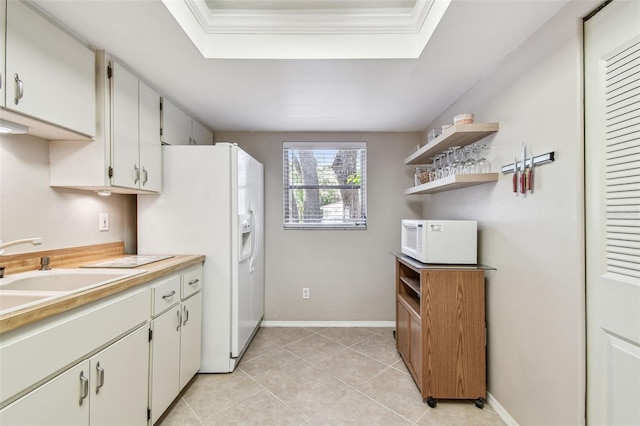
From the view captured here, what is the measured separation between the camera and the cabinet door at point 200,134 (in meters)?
2.87

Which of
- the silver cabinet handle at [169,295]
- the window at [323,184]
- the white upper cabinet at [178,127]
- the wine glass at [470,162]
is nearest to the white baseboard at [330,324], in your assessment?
the window at [323,184]

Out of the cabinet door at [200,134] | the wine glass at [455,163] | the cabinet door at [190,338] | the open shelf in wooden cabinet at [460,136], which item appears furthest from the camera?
the cabinet door at [200,134]

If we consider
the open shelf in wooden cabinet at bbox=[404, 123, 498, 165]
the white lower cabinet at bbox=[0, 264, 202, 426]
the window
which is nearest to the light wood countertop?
the white lower cabinet at bbox=[0, 264, 202, 426]

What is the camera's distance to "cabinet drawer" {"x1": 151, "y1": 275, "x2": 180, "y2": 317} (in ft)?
5.42

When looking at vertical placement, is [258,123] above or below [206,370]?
above

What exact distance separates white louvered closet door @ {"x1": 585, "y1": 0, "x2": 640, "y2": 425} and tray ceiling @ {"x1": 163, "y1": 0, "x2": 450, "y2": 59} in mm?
820

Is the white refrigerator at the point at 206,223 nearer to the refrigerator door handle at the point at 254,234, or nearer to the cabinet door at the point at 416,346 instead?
the refrigerator door handle at the point at 254,234

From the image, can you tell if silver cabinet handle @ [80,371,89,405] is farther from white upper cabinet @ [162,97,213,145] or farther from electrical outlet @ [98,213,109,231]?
white upper cabinet @ [162,97,213,145]

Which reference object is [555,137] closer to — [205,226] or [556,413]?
[556,413]

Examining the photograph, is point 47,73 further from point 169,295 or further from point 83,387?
point 83,387

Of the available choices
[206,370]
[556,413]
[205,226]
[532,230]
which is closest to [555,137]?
[532,230]

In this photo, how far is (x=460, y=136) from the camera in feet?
6.56

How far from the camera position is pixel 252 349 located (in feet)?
9.03

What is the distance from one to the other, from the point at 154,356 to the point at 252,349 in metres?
1.26
